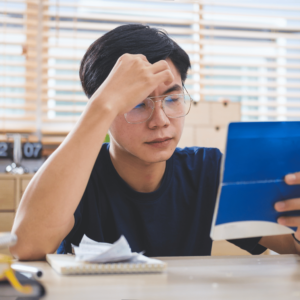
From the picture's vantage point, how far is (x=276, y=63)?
2.96 meters

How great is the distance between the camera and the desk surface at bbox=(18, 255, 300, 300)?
1.47 feet

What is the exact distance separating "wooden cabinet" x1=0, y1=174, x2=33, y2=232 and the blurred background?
19cm

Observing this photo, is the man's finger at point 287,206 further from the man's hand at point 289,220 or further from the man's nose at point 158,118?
the man's nose at point 158,118

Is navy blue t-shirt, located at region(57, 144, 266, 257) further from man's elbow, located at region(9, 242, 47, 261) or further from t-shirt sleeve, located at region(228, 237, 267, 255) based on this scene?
man's elbow, located at region(9, 242, 47, 261)

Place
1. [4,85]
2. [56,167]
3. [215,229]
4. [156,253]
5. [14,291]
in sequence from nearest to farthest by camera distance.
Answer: [14,291]
[215,229]
[56,167]
[156,253]
[4,85]

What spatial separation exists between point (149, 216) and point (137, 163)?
15 cm

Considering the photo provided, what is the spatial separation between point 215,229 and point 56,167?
356mm

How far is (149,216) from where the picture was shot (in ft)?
3.15

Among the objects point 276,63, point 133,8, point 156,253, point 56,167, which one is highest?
point 133,8

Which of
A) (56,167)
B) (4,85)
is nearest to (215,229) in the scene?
(56,167)

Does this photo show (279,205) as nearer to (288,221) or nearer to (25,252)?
(288,221)

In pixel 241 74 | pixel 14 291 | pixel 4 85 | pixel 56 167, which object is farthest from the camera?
pixel 241 74

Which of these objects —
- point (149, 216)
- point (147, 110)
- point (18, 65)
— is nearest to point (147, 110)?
point (147, 110)

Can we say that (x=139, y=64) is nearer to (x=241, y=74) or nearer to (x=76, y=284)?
(x=76, y=284)
